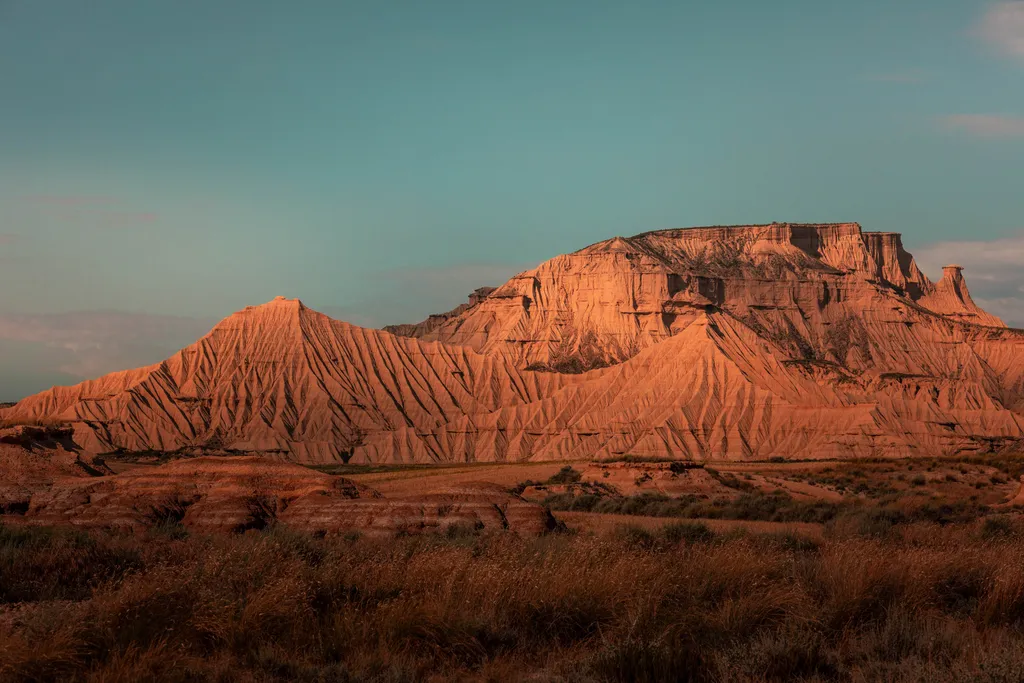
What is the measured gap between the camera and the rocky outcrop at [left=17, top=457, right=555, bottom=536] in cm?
1880

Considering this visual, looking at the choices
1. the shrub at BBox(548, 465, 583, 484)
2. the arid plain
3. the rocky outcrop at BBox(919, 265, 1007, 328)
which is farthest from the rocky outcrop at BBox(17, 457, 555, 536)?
the rocky outcrop at BBox(919, 265, 1007, 328)

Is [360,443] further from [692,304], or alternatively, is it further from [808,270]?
[808,270]

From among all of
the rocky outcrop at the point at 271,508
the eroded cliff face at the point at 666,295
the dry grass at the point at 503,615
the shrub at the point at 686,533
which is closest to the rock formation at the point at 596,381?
the eroded cliff face at the point at 666,295

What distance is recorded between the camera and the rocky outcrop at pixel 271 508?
61.7 ft

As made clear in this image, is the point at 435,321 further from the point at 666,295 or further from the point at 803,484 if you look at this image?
the point at 803,484

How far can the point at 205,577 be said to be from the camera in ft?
34.7

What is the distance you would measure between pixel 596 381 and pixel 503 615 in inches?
3977

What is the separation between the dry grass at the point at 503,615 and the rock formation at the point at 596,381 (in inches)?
2880

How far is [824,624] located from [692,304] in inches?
5648

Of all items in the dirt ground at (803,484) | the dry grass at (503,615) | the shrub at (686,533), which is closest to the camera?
the dry grass at (503,615)

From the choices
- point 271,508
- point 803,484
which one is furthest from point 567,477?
point 271,508

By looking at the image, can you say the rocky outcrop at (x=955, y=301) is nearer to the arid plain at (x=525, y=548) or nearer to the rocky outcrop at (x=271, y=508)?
the arid plain at (x=525, y=548)

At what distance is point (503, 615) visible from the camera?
33.0 ft

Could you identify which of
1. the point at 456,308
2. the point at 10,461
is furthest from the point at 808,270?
the point at 10,461
